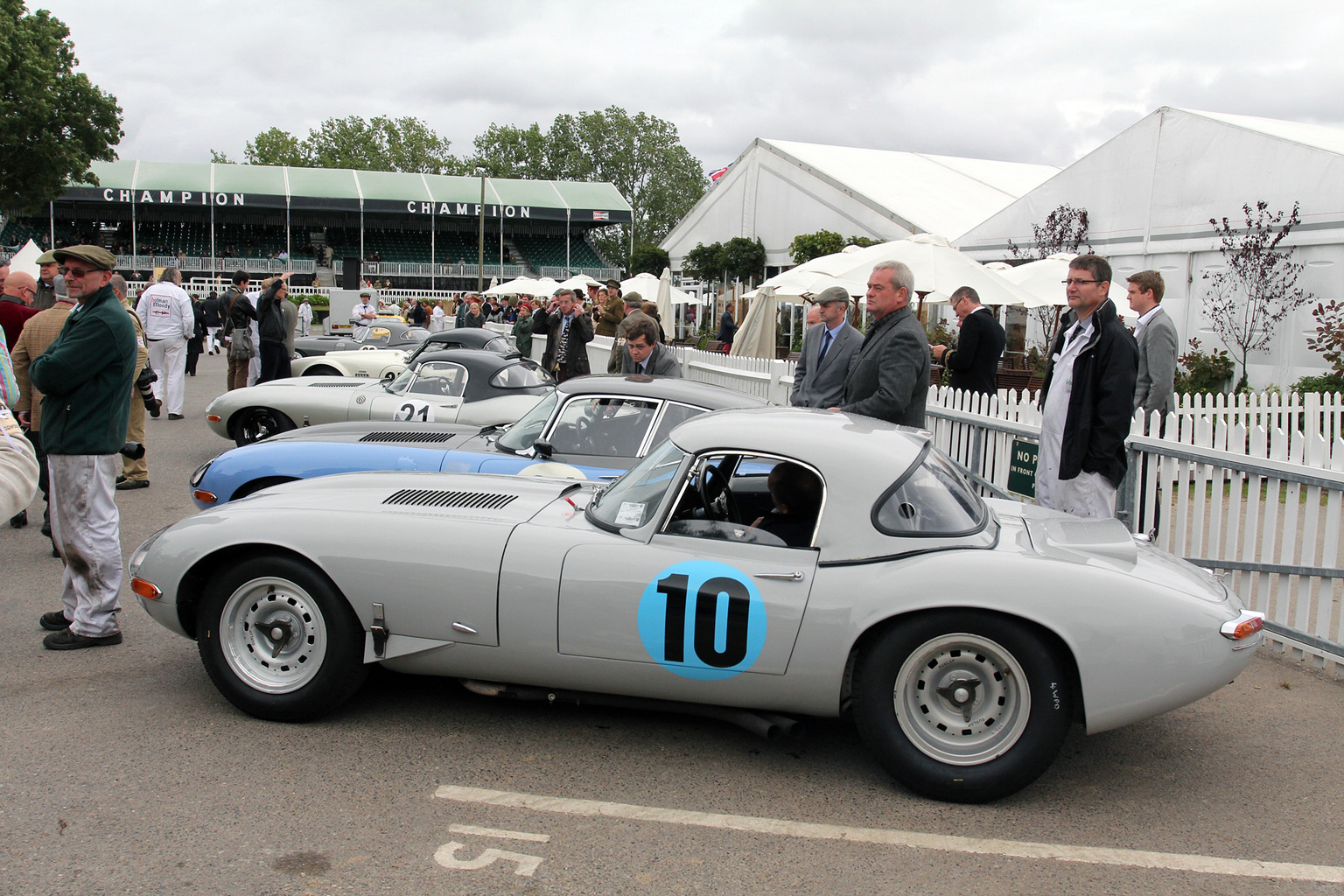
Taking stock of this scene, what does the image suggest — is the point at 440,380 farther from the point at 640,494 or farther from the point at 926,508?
the point at 926,508

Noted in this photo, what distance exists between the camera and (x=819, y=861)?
9.77 feet

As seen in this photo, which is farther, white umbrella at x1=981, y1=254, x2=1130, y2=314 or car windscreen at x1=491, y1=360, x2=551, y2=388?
white umbrella at x1=981, y1=254, x2=1130, y2=314

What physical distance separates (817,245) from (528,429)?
71.7 feet

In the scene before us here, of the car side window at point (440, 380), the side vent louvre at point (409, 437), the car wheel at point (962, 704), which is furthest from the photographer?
the car side window at point (440, 380)

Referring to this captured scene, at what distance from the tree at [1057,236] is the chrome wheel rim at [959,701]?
1441 cm

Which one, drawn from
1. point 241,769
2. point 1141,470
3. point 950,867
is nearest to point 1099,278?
point 1141,470

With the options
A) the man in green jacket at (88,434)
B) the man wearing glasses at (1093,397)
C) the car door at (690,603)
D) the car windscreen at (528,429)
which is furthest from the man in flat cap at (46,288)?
the man wearing glasses at (1093,397)

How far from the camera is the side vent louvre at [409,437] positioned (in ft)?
20.5

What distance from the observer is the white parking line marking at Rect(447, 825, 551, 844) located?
305cm

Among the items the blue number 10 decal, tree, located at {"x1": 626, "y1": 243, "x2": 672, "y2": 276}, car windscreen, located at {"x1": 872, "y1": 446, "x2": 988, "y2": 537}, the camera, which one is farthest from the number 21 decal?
tree, located at {"x1": 626, "y1": 243, "x2": 672, "y2": 276}

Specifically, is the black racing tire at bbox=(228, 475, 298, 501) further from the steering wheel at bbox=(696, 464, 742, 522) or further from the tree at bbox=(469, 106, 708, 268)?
the tree at bbox=(469, 106, 708, 268)

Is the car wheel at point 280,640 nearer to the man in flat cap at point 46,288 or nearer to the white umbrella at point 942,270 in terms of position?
the man in flat cap at point 46,288

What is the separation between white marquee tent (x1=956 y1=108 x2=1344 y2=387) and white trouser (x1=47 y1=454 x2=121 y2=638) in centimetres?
1411

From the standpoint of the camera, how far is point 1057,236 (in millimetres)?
17375
